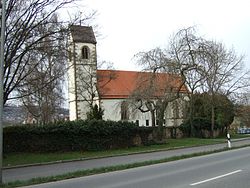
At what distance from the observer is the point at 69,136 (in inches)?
1310

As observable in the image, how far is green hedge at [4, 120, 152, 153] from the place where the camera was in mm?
31500

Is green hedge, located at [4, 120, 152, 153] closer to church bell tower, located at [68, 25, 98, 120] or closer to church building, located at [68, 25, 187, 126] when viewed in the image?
church building, located at [68, 25, 187, 126]

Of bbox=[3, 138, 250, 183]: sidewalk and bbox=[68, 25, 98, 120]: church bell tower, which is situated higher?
bbox=[68, 25, 98, 120]: church bell tower

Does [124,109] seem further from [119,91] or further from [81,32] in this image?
[81,32]

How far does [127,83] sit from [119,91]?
154 inches

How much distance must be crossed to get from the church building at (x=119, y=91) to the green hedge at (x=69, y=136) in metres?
6.31

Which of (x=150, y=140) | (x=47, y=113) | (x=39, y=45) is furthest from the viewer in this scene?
(x=47, y=113)

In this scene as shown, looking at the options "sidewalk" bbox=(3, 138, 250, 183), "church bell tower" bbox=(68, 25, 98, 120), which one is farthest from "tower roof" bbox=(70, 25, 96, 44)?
"church bell tower" bbox=(68, 25, 98, 120)

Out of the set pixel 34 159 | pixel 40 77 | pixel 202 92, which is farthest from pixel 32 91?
pixel 202 92

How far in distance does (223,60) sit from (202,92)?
16.8ft

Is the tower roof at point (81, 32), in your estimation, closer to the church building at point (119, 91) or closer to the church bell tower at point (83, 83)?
the church building at point (119, 91)

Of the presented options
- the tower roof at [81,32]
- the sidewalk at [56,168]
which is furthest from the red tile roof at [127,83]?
the sidewalk at [56,168]

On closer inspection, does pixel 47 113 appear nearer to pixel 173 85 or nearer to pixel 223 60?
pixel 173 85

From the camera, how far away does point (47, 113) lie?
48812mm
